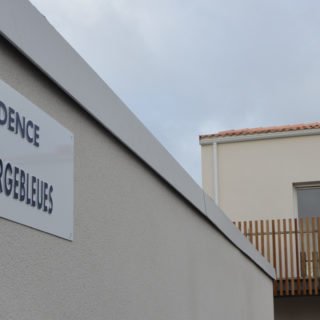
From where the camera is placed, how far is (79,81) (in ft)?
11.3

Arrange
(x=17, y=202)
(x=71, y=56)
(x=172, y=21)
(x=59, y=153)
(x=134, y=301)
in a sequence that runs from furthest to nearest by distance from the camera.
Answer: (x=172, y=21)
(x=134, y=301)
(x=71, y=56)
(x=59, y=153)
(x=17, y=202)

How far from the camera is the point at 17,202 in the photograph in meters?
2.76

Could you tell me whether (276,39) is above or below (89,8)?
above

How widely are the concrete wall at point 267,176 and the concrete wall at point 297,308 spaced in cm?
184

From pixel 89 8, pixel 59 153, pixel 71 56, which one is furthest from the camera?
pixel 89 8

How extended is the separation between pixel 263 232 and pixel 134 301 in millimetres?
10627

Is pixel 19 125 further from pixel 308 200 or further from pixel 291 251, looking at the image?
pixel 308 200

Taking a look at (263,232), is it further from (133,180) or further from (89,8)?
(133,180)

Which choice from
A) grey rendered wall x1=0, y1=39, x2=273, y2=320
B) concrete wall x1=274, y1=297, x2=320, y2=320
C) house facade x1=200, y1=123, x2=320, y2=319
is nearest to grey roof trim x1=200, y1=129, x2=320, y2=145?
house facade x1=200, y1=123, x2=320, y2=319

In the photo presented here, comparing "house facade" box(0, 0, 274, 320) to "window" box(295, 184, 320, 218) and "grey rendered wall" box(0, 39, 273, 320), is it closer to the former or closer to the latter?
"grey rendered wall" box(0, 39, 273, 320)

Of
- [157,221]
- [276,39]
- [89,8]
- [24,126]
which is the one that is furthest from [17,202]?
[276,39]

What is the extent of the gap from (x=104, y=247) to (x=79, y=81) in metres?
0.77

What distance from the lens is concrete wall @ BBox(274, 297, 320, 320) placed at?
50.6ft

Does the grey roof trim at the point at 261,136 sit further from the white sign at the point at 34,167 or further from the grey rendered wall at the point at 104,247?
the white sign at the point at 34,167
